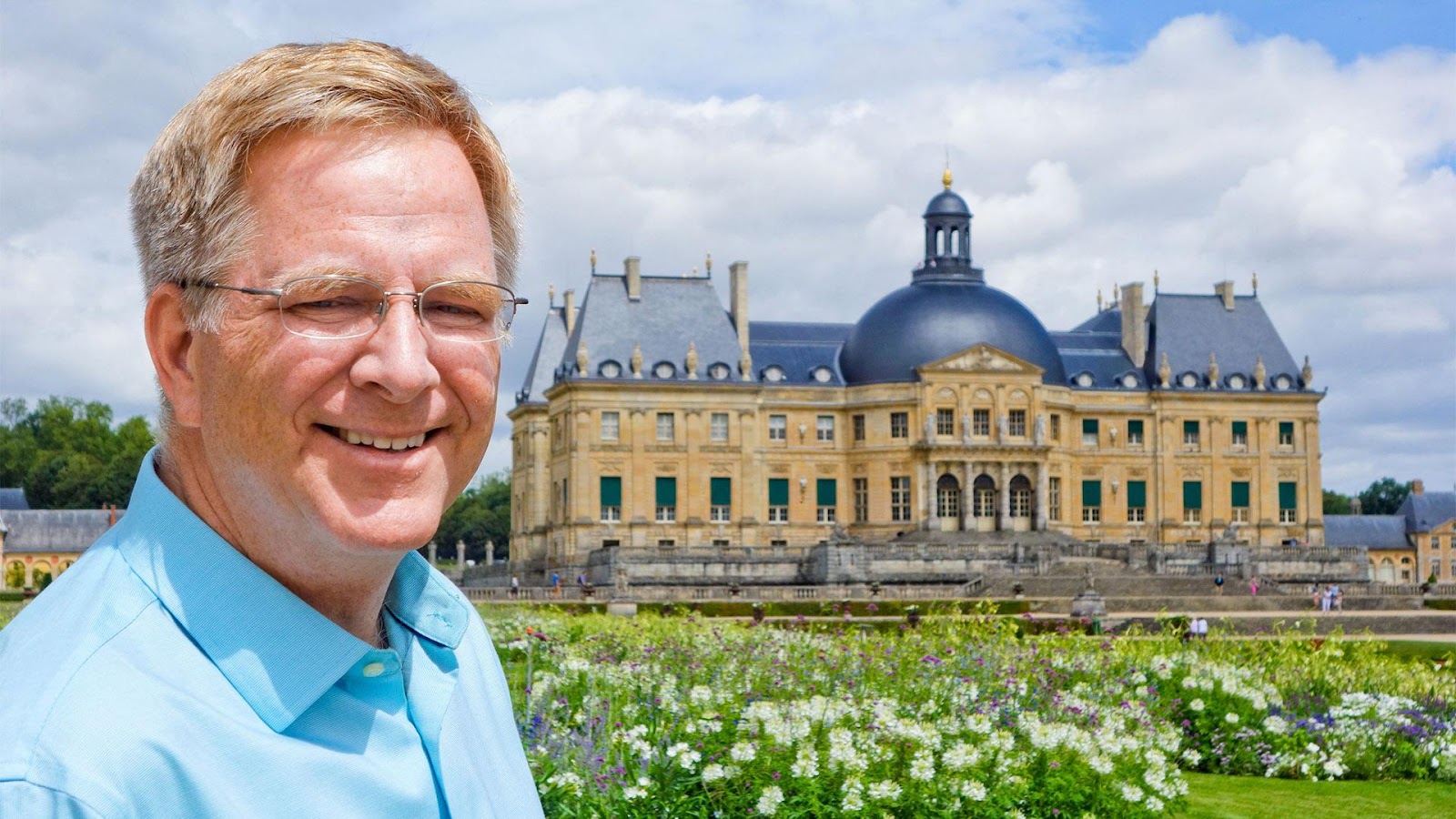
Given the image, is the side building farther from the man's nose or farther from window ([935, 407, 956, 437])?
the man's nose

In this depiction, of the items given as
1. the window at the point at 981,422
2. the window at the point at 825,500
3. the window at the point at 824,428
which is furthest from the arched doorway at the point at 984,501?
the window at the point at 824,428

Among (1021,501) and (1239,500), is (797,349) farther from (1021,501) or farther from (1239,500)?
(1239,500)

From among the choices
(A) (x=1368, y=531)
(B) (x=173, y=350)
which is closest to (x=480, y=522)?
(A) (x=1368, y=531)

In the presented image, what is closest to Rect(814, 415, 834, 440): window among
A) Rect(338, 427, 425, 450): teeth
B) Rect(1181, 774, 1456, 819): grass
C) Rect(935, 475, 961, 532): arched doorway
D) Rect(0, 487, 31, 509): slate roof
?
Rect(935, 475, 961, 532): arched doorway

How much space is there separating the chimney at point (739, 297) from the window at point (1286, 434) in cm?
2245

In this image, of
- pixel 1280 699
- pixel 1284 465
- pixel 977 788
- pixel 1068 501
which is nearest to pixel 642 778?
pixel 977 788

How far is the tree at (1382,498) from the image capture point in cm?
11225

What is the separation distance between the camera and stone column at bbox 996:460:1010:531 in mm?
55688

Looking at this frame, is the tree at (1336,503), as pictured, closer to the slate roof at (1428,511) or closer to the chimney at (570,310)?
the slate roof at (1428,511)

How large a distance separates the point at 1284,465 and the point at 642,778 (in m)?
58.3

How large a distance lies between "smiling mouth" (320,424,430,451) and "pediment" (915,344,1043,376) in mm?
54460

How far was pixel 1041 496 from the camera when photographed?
56344 millimetres

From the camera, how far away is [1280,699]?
12734mm

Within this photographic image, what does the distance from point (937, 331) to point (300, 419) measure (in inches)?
2187
